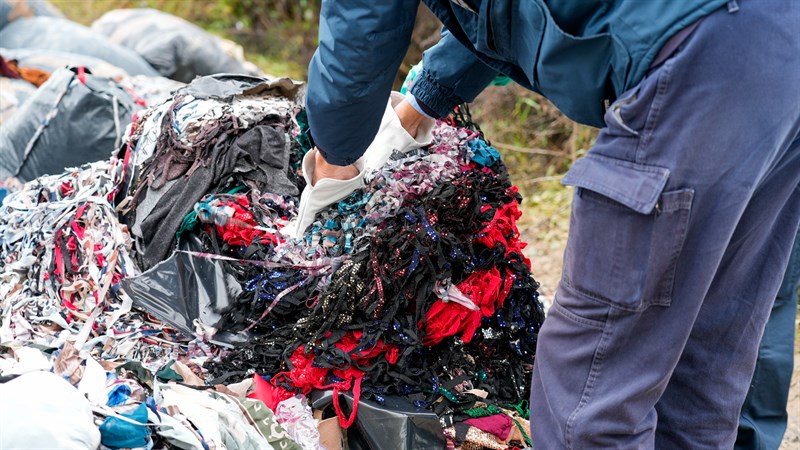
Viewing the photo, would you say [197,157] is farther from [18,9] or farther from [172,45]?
[18,9]

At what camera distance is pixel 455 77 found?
2102 millimetres

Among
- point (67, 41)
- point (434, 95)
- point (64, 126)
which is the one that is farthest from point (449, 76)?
point (67, 41)

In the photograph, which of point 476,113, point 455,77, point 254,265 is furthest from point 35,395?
point 476,113

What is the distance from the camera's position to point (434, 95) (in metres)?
2.20

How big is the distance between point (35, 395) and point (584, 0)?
1270 mm

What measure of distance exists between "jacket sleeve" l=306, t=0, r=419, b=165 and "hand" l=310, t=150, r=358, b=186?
1.04 feet

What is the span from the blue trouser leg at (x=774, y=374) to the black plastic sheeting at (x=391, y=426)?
88 cm

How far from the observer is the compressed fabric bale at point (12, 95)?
349 centimetres

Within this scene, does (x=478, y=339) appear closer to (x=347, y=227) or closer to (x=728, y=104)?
(x=347, y=227)

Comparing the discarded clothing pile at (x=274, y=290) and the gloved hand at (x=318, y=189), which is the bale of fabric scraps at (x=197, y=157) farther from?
the gloved hand at (x=318, y=189)

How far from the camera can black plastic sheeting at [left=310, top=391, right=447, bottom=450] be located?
205cm

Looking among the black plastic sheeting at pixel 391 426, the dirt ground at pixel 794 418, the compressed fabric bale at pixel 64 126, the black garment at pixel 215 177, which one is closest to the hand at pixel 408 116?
the black garment at pixel 215 177

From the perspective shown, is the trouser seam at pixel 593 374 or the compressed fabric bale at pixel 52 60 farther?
the compressed fabric bale at pixel 52 60

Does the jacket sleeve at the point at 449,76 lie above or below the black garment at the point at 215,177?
above
